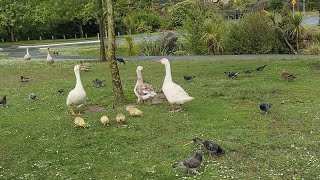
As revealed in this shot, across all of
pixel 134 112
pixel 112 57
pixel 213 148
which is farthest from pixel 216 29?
pixel 213 148

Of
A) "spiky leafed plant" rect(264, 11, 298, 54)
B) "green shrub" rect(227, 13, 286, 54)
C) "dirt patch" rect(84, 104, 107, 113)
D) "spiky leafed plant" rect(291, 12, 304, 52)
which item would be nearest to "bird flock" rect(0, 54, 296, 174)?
"dirt patch" rect(84, 104, 107, 113)

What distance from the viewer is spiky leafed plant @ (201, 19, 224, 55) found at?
34644 mm

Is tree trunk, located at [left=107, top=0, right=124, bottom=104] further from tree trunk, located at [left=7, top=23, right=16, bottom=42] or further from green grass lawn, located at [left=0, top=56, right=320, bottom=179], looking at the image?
tree trunk, located at [left=7, top=23, right=16, bottom=42]

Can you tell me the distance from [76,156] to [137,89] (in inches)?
210

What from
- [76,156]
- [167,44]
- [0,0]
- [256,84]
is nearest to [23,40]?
[0,0]

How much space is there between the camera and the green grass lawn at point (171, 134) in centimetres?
933

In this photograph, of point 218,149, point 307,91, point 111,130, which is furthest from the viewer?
point 307,91

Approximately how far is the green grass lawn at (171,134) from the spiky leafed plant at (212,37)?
15.2 metres

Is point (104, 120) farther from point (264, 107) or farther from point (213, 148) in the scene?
point (264, 107)

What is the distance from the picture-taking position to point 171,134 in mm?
11797

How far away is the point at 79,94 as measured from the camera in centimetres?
1423

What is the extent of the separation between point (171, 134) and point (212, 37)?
2416 cm

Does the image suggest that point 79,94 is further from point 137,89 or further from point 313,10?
point 313,10

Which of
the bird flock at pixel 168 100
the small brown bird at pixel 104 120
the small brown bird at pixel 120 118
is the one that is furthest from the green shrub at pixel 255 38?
the small brown bird at pixel 104 120
